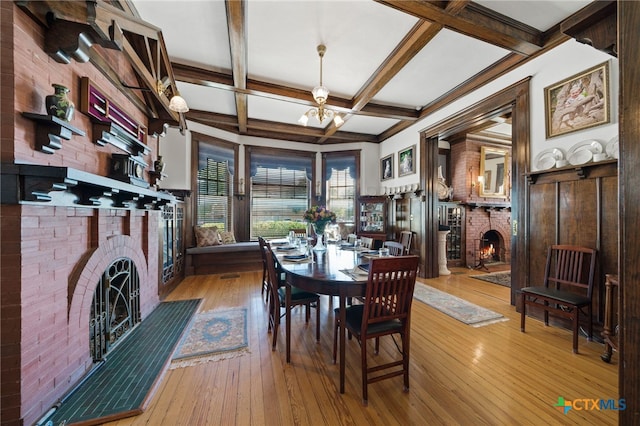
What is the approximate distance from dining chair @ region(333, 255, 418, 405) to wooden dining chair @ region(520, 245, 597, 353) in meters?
1.63

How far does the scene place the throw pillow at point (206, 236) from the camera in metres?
4.80

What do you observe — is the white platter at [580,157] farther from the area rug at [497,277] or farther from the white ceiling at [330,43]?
the area rug at [497,277]

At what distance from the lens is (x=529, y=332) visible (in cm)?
253

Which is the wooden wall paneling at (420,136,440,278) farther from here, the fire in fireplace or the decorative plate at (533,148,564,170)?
Result: the fire in fireplace

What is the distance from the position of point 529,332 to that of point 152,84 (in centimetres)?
475

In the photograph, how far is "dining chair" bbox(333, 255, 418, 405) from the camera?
159cm

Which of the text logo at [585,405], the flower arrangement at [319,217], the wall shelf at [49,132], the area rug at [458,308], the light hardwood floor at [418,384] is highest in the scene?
the wall shelf at [49,132]

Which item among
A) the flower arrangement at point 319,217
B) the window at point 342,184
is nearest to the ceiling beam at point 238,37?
the flower arrangement at point 319,217

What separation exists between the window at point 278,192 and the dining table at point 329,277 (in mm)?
3613

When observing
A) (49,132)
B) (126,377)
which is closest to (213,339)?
(126,377)

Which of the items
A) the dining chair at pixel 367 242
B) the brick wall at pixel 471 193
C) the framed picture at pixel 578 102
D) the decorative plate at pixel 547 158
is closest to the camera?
the framed picture at pixel 578 102

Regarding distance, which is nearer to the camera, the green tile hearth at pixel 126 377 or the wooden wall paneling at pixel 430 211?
the green tile hearth at pixel 126 377

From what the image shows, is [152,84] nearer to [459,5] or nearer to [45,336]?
[45,336]

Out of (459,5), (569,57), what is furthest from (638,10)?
(569,57)
